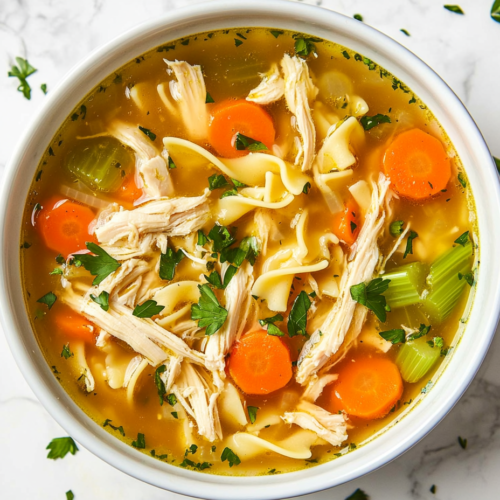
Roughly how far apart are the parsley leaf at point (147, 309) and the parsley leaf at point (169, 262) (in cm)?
16

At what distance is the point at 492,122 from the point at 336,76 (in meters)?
1.03

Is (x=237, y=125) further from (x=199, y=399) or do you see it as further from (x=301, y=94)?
(x=199, y=399)

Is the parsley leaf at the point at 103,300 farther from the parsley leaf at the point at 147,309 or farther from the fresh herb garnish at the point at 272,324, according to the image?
the fresh herb garnish at the point at 272,324

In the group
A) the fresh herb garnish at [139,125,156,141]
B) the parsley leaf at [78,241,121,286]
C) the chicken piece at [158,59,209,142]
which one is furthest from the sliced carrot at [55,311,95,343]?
the chicken piece at [158,59,209,142]

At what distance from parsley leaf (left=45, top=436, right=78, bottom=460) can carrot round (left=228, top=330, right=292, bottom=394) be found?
3.96 ft

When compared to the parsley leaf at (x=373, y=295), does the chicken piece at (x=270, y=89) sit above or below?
above

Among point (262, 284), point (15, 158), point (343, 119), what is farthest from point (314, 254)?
point (15, 158)

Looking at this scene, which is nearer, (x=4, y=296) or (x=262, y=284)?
(x=4, y=296)

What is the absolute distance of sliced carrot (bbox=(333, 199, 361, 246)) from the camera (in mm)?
3143

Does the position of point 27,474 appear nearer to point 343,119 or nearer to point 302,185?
point 302,185

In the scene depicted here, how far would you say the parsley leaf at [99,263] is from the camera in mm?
3092

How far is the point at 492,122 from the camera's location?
11.1ft

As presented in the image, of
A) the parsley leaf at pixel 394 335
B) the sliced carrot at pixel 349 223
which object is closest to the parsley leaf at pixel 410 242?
the sliced carrot at pixel 349 223

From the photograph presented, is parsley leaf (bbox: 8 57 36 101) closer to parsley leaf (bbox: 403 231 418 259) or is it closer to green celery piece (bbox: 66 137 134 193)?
green celery piece (bbox: 66 137 134 193)
